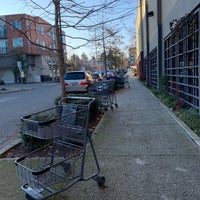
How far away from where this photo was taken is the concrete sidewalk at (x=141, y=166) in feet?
10.6

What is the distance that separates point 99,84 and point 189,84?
325cm

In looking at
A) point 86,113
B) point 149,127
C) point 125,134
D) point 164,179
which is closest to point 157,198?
point 164,179

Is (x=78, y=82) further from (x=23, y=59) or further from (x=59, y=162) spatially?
(x=23, y=59)

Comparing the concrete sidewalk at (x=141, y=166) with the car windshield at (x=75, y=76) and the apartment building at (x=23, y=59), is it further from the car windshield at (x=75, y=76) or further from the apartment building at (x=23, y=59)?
the apartment building at (x=23, y=59)

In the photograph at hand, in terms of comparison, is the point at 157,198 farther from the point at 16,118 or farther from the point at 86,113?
the point at 16,118

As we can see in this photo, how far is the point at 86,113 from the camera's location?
333cm

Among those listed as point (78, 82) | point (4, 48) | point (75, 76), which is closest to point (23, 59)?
point (4, 48)

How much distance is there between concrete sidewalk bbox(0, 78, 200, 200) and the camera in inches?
128

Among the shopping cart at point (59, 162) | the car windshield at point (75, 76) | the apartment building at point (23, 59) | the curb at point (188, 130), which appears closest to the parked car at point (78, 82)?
the car windshield at point (75, 76)

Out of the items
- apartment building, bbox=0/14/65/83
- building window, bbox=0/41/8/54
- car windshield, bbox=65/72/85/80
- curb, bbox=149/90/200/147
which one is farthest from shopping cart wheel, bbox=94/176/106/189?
building window, bbox=0/41/8/54

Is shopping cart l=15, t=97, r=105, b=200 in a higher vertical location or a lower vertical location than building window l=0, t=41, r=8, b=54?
lower

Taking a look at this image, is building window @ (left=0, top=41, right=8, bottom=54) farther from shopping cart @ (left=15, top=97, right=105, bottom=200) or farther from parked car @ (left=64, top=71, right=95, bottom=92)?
shopping cart @ (left=15, top=97, right=105, bottom=200)

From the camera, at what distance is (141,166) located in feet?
13.3

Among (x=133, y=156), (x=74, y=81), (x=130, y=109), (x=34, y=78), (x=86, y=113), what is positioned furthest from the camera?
(x=34, y=78)
